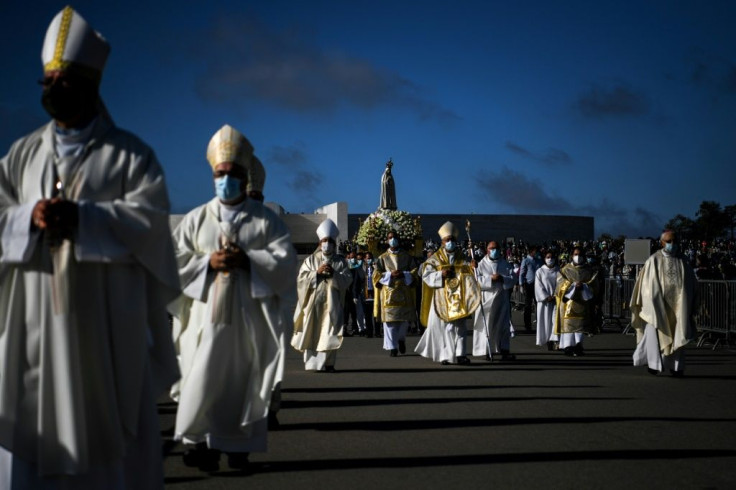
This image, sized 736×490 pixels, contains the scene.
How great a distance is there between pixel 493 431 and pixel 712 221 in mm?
50914

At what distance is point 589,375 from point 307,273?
459cm

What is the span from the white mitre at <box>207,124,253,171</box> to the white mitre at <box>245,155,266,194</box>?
4.16ft

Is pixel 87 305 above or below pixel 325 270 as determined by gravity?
below

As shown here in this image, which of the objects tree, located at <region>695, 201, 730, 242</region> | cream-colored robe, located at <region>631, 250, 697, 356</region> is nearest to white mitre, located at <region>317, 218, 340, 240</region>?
cream-colored robe, located at <region>631, 250, 697, 356</region>

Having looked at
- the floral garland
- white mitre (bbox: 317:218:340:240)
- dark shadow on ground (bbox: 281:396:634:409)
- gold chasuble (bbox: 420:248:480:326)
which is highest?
the floral garland

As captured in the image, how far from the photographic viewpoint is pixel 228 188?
7375mm

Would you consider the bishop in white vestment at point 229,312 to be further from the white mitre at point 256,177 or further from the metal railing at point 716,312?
the metal railing at point 716,312

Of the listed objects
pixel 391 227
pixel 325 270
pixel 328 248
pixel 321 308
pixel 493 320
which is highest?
pixel 391 227

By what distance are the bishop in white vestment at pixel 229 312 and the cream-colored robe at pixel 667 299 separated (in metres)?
7.56

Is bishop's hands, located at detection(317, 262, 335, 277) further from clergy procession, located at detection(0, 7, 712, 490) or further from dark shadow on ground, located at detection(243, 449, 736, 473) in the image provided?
clergy procession, located at detection(0, 7, 712, 490)

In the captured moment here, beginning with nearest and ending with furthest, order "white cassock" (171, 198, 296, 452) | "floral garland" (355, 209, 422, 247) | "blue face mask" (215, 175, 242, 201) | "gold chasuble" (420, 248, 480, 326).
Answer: "white cassock" (171, 198, 296, 452)
"blue face mask" (215, 175, 242, 201)
"gold chasuble" (420, 248, 480, 326)
"floral garland" (355, 209, 422, 247)

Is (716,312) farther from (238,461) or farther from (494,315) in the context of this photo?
(238,461)

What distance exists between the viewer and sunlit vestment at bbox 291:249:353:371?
44.9 ft

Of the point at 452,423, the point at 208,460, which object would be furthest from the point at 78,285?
the point at 452,423
